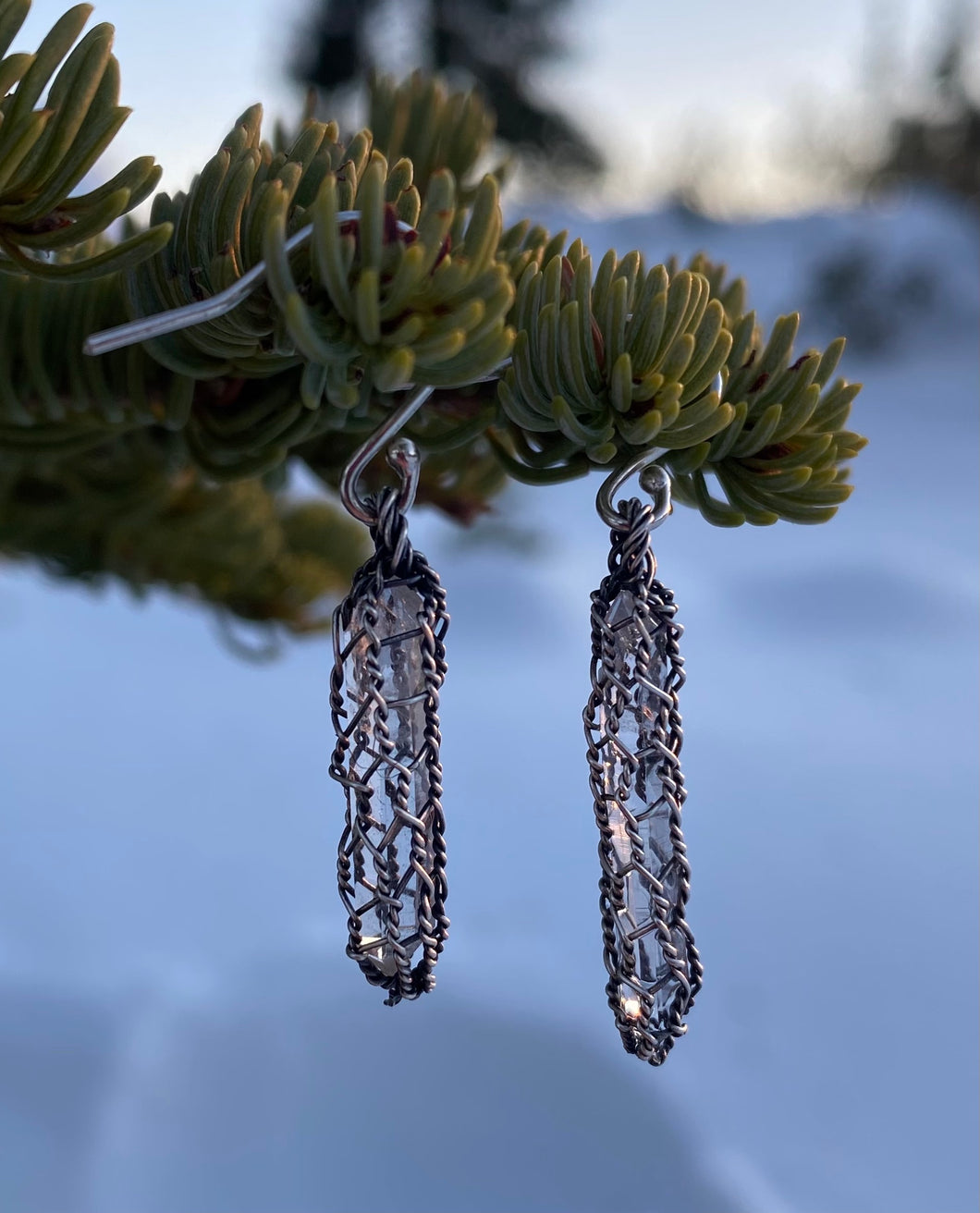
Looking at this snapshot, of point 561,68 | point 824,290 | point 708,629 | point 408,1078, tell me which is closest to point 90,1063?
point 408,1078

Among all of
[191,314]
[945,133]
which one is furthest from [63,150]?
[945,133]

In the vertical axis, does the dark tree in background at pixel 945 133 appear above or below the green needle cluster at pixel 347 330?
above

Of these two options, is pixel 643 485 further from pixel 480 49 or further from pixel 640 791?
pixel 480 49

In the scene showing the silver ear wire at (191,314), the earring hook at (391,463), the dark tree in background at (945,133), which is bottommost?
the silver ear wire at (191,314)

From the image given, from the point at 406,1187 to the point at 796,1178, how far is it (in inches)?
4.0

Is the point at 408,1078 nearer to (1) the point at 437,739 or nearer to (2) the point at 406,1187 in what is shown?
(2) the point at 406,1187

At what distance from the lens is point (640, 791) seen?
0.66 feet

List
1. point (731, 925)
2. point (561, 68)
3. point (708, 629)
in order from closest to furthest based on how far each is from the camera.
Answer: point (731, 925) → point (708, 629) → point (561, 68)

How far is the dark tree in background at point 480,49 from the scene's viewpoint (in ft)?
10.1

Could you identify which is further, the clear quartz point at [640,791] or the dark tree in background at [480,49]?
the dark tree in background at [480,49]

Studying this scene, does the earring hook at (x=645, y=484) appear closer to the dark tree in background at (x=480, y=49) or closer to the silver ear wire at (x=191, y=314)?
the silver ear wire at (x=191, y=314)

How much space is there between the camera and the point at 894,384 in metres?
2.11

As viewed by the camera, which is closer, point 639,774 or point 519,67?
point 639,774

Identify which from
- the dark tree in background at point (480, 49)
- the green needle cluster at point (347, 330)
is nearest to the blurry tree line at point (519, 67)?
the dark tree in background at point (480, 49)
